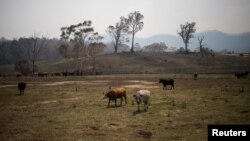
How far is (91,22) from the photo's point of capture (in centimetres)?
8150

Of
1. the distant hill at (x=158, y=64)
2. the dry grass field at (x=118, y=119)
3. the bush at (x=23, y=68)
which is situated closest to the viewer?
the dry grass field at (x=118, y=119)

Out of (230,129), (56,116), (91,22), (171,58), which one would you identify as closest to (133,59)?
(171,58)

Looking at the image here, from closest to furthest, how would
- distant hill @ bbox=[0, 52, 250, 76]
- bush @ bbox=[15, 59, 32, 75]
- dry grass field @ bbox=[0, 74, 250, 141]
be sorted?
dry grass field @ bbox=[0, 74, 250, 141]
bush @ bbox=[15, 59, 32, 75]
distant hill @ bbox=[0, 52, 250, 76]

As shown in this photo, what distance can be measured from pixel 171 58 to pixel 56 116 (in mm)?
83192

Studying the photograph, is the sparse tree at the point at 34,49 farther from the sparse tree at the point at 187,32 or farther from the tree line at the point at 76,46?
the sparse tree at the point at 187,32

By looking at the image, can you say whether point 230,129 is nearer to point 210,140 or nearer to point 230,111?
point 210,140

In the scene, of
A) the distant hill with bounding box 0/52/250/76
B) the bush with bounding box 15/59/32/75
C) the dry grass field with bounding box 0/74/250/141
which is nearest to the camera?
the dry grass field with bounding box 0/74/250/141

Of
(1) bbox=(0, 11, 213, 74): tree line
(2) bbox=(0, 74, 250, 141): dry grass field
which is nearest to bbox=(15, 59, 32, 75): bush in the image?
(1) bbox=(0, 11, 213, 74): tree line

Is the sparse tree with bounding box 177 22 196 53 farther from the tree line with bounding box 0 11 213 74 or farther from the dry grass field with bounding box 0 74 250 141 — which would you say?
the dry grass field with bounding box 0 74 250 141

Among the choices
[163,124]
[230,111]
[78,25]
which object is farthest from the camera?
[78,25]

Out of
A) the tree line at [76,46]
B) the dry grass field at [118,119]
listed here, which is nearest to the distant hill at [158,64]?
the tree line at [76,46]

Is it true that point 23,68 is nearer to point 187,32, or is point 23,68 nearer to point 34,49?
point 34,49

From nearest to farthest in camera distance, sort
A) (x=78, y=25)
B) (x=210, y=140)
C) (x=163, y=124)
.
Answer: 1. (x=210, y=140)
2. (x=163, y=124)
3. (x=78, y=25)

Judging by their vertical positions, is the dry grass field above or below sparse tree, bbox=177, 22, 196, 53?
below
